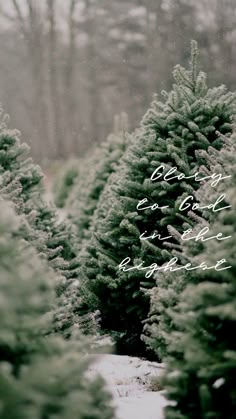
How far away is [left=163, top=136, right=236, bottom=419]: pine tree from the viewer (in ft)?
9.71

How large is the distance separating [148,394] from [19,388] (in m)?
2.38

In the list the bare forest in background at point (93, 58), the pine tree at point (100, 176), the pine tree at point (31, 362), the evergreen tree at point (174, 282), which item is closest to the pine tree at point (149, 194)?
the evergreen tree at point (174, 282)

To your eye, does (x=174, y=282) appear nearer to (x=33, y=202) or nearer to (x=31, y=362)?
(x=31, y=362)

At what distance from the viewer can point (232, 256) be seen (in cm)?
318

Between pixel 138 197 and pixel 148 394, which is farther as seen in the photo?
pixel 138 197

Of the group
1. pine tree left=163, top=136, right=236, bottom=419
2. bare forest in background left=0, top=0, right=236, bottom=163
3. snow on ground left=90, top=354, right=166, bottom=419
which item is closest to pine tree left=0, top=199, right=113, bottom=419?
pine tree left=163, top=136, right=236, bottom=419

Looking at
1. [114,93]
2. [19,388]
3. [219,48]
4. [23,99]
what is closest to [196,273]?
[19,388]

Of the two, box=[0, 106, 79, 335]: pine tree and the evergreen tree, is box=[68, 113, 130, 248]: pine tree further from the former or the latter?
the evergreen tree

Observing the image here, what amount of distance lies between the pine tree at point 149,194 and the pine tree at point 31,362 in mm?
2391

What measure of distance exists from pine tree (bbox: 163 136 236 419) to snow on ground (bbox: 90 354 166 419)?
74 centimetres

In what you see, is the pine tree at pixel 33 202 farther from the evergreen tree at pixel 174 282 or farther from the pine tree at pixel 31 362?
the pine tree at pixel 31 362

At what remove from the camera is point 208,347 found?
3.14 metres

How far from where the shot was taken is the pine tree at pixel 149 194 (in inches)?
214

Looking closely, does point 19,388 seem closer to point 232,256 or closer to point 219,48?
point 232,256
